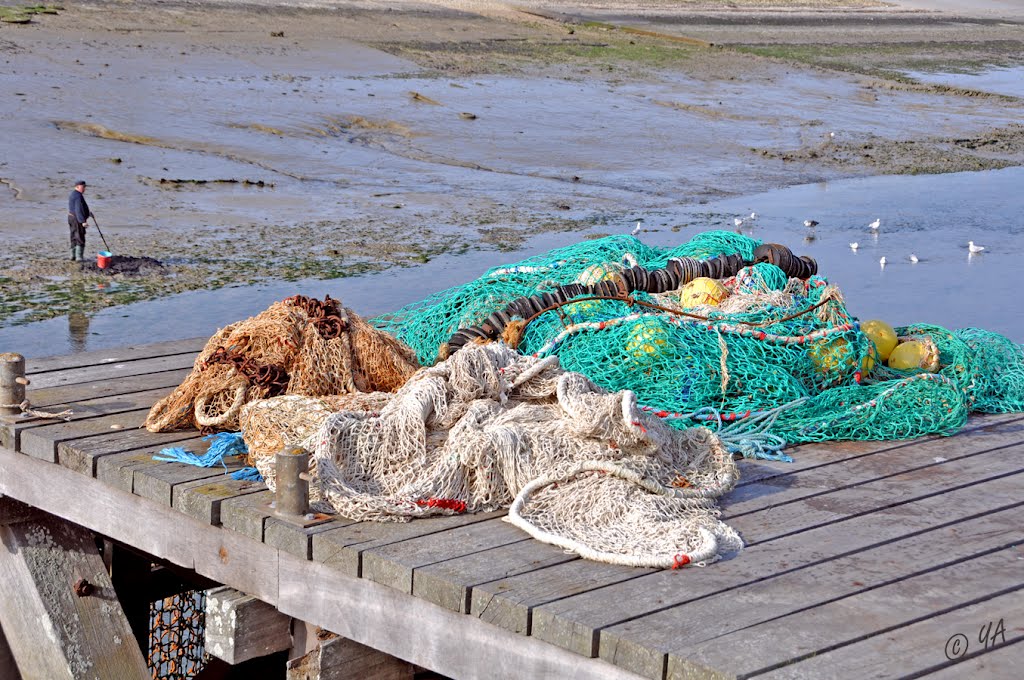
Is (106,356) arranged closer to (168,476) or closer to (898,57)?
(168,476)

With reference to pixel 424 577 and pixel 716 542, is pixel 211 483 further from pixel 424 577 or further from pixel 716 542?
pixel 716 542

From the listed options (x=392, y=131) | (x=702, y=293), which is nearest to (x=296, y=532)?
(x=702, y=293)

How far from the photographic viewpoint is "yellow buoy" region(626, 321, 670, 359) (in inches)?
212

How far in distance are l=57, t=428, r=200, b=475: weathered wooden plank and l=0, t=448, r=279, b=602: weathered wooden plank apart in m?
0.07

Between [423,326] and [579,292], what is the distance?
0.81m

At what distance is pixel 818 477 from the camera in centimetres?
482

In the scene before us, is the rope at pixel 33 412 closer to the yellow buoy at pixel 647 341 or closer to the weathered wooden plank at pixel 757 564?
the yellow buoy at pixel 647 341

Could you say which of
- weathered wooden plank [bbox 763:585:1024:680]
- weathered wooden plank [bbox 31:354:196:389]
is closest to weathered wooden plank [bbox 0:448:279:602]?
weathered wooden plank [bbox 31:354:196:389]

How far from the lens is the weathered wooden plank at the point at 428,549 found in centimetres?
387

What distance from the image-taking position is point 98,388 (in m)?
5.58

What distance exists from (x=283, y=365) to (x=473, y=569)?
1.58 meters

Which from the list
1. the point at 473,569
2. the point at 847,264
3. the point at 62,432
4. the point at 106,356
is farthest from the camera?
the point at 847,264

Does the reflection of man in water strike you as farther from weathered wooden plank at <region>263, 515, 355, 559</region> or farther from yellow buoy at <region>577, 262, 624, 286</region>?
weathered wooden plank at <region>263, 515, 355, 559</region>

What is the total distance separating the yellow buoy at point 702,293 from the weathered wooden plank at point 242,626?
2569 mm
